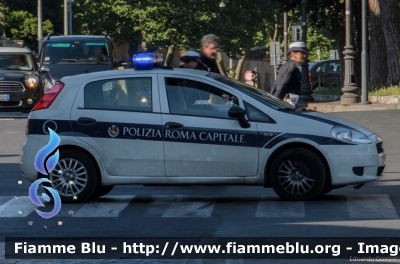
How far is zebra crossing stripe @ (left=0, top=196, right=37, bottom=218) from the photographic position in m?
10.3

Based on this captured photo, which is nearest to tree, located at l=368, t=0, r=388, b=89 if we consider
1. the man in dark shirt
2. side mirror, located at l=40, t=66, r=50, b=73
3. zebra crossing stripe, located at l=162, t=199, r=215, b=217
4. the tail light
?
side mirror, located at l=40, t=66, r=50, b=73

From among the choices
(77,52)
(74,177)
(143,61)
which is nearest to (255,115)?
(143,61)

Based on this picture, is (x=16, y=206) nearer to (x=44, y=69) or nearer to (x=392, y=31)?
(x=44, y=69)

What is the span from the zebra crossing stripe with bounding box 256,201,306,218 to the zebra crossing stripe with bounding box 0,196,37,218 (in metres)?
2.47

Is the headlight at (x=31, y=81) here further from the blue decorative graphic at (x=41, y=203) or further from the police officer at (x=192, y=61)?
the blue decorative graphic at (x=41, y=203)

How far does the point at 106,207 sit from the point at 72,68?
15119mm

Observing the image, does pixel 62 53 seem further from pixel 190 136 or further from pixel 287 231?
pixel 287 231

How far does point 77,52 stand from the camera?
25938 mm

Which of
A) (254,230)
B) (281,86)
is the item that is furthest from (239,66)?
(254,230)

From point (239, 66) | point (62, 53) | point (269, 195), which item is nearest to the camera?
point (269, 195)

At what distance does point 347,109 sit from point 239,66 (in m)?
36.2

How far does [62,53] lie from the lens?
26.1 metres

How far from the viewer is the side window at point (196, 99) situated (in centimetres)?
1098

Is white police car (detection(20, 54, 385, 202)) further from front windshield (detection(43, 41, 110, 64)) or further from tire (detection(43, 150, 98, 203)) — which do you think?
front windshield (detection(43, 41, 110, 64))
